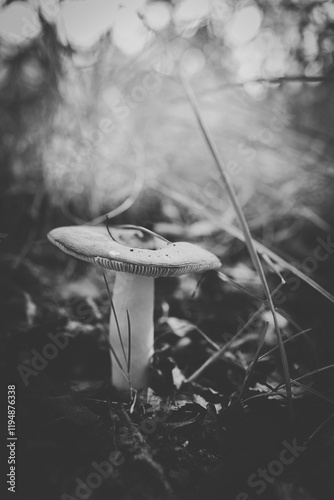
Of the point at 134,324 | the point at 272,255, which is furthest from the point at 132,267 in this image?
A: the point at 272,255

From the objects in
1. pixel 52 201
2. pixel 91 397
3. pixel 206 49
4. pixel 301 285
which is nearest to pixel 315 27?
pixel 206 49

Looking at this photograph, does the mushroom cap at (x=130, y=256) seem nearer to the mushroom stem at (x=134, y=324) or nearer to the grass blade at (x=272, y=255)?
the mushroom stem at (x=134, y=324)

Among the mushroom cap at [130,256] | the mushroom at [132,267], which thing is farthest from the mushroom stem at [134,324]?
the mushroom cap at [130,256]

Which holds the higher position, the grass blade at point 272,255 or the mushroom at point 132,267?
the grass blade at point 272,255

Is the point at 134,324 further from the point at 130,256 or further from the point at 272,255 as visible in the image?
the point at 272,255

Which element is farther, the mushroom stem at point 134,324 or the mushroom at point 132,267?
the mushroom stem at point 134,324

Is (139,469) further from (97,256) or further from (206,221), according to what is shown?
(206,221)

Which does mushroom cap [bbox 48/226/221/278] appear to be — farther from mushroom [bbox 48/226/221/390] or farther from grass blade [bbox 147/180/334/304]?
grass blade [bbox 147/180/334/304]

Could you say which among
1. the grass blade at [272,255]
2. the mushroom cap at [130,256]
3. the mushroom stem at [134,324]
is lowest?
the mushroom stem at [134,324]
